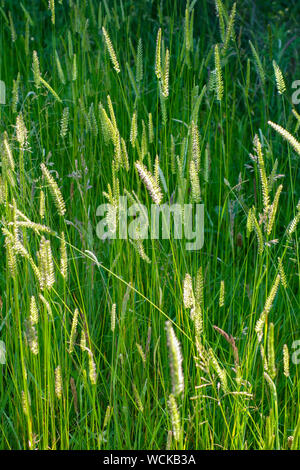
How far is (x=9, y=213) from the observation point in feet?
4.85

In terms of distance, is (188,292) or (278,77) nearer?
(188,292)

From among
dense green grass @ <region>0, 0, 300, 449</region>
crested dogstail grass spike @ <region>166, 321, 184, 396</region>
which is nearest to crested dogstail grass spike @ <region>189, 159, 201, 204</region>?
dense green grass @ <region>0, 0, 300, 449</region>

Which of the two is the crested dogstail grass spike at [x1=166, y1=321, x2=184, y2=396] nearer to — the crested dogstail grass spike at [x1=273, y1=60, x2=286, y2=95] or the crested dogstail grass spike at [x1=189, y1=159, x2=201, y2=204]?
the crested dogstail grass spike at [x1=189, y1=159, x2=201, y2=204]

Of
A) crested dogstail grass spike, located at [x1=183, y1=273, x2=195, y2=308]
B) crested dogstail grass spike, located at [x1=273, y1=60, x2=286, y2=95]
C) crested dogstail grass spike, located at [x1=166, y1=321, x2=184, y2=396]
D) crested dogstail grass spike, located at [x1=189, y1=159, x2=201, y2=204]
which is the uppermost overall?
crested dogstail grass spike, located at [x1=273, y1=60, x2=286, y2=95]

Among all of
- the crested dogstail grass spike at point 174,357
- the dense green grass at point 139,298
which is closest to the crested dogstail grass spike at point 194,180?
the dense green grass at point 139,298

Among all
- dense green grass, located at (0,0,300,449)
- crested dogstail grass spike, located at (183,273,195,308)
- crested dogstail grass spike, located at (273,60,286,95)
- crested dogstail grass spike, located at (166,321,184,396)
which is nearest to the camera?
crested dogstail grass spike, located at (166,321,184,396)

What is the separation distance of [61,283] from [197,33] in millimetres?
1969

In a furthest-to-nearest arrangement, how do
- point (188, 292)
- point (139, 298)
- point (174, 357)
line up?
point (139, 298), point (188, 292), point (174, 357)

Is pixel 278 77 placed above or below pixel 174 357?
above

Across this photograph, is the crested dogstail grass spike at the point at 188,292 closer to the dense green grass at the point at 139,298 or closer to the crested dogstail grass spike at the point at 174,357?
the dense green grass at the point at 139,298

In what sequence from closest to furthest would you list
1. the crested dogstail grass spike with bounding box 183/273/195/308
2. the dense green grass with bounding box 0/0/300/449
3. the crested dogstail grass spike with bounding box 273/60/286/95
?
1. the crested dogstail grass spike with bounding box 183/273/195/308
2. the dense green grass with bounding box 0/0/300/449
3. the crested dogstail grass spike with bounding box 273/60/286/95

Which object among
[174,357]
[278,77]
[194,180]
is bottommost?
[174,357]

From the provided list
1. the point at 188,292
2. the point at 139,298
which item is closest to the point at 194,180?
the point at 188,292

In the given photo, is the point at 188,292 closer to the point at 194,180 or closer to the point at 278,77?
the point at 194,180
